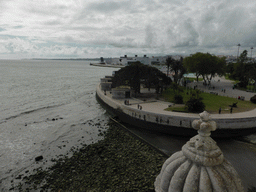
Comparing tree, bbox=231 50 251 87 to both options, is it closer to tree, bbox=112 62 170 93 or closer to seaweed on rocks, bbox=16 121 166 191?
tree, bbox=112 62 170 93

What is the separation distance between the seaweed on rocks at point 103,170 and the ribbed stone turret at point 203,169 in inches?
510

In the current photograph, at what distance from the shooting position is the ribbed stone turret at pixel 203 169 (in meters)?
4.39

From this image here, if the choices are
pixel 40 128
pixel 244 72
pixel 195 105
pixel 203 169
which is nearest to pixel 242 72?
pixel 244 72

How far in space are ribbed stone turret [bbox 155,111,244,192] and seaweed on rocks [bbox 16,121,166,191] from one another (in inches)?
510

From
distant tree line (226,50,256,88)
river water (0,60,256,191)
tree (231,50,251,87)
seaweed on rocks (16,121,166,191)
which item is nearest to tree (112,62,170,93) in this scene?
river water (0,60,256,191)

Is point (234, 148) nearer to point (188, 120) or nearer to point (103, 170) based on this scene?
point (188, 120)

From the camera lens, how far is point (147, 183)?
16859 millimetres

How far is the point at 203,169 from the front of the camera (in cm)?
450

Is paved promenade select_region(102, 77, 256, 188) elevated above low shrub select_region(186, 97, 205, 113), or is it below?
below

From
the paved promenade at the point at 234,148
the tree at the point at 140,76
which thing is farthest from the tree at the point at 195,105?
the tree at the point at 140,76

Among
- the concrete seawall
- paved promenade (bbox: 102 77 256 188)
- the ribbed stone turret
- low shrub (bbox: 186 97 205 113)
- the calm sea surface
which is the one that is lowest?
the calm sea surface

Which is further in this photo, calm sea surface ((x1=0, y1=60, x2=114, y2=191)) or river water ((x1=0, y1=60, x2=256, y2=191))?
calm sea surface ((x1=0, y1=60, x2=114, y2=191))

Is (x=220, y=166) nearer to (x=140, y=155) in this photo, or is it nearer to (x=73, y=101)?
(x=140, y=155)

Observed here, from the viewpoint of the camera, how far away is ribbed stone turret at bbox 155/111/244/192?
14.4ft
